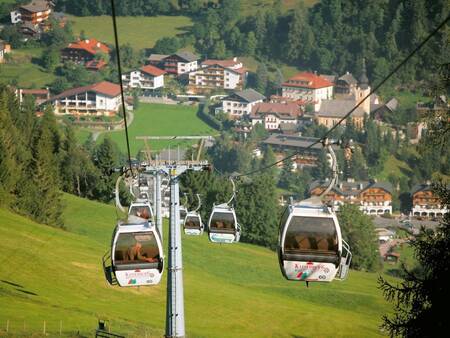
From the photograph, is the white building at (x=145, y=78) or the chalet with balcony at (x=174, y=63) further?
the chalet with balcony at (x=174, y=63)

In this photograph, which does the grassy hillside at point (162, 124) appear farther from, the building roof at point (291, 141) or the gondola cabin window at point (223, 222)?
the gondola cabin window at point (223, 222)

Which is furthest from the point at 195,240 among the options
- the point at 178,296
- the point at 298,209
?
the point at 298,209

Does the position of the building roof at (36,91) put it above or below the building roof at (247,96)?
above

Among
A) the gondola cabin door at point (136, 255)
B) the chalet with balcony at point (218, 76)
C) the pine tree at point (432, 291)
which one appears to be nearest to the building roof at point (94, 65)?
the chalet with balcony at point (218, 76)

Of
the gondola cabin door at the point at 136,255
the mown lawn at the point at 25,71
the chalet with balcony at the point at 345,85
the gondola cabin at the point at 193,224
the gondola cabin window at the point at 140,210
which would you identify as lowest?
the chalet with balcony at the point at 345,85

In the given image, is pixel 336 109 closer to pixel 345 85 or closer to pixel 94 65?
pixel 345 85

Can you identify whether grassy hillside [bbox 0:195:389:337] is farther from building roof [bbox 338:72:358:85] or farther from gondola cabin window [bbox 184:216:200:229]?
building roof [bbox 338:72:358:85]

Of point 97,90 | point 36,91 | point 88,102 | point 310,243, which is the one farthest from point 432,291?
point 36,91
